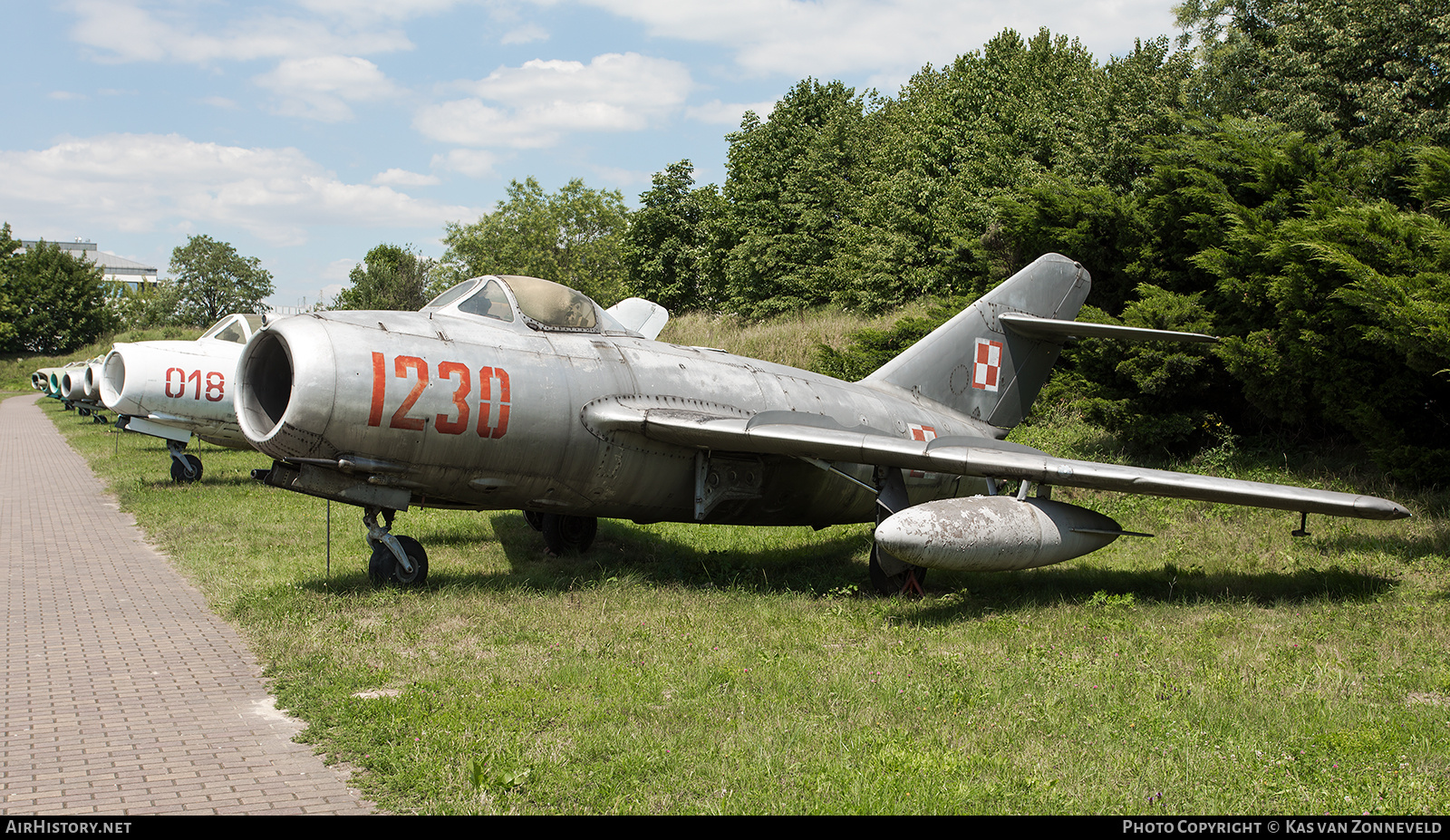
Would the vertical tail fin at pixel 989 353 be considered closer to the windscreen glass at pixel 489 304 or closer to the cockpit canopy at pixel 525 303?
the cockpit canopy at pixel 525 303

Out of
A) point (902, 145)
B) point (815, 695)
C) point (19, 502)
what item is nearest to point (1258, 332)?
point (815, 695)

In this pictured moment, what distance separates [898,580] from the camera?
33.4 ft

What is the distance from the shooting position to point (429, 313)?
9.05m

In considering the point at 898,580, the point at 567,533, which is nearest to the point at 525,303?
the point at 567,533

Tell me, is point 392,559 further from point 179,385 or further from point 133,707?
point 179,385

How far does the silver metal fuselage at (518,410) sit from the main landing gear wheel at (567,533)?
6.77ft

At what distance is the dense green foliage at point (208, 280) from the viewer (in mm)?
103281

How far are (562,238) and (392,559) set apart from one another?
64837 mm

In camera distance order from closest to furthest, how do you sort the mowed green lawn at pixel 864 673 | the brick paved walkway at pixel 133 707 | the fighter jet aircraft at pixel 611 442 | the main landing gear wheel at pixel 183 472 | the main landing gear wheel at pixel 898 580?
the brick paved walkway at pixel 133 707, the mowed green lawn at pixel 864 673, the fighter jet aircraft at pixel 611 442, the main landing gear wheel at pixel 898 580, the main landing gear wheel at pixel 183 472

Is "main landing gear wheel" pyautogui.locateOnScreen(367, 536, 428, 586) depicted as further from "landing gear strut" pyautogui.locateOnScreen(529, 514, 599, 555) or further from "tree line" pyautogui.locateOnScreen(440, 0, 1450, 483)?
"tree line" pyautogui.locateOnScreen(440, 0, 1450, 483)

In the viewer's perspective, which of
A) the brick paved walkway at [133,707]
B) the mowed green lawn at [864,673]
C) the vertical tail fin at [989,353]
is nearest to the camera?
the brick paved walkway at [133,707]

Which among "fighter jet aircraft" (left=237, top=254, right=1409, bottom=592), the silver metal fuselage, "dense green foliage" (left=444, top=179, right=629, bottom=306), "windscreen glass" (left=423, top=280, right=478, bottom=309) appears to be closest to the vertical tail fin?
"fighter jet aircraft" (left=237, top=254, right=1409, bottom=592)

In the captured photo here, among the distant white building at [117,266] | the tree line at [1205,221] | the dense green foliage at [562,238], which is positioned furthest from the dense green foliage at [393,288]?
the distant white building at [117,266]

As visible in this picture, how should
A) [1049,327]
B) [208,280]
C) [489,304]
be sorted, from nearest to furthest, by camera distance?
[489,304] < [1049,327] < [208,280]
